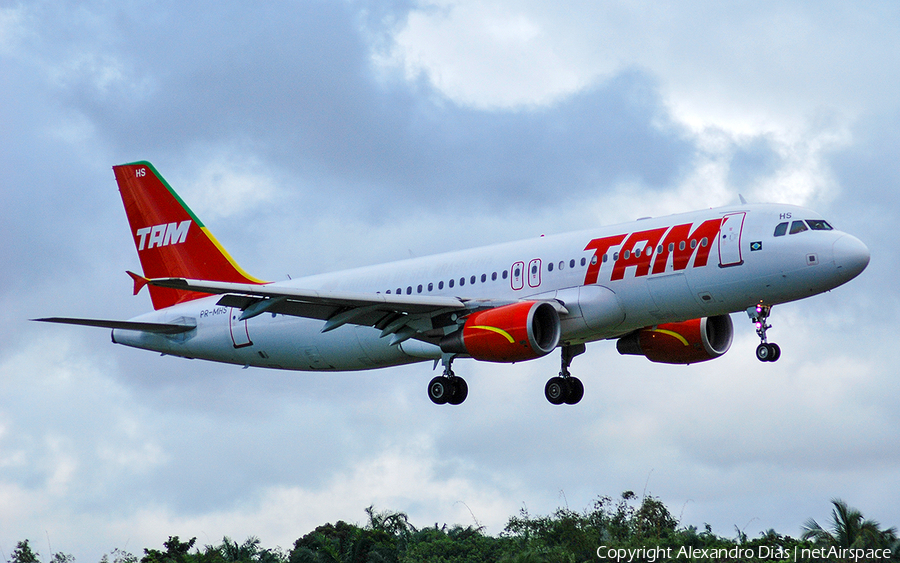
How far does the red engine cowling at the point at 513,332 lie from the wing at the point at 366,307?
1133 mm

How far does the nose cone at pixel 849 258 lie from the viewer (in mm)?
31844

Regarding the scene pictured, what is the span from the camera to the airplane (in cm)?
3259

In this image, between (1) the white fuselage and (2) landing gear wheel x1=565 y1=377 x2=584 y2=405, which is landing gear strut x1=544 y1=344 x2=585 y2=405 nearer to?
(2) landing gear wheel x1=565 y1=377 x2=584 y2=405

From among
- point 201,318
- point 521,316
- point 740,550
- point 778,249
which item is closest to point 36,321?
point 201,318

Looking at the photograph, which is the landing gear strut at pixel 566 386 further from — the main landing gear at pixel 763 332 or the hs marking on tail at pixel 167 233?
the hs marking on tail at pixel 167 233

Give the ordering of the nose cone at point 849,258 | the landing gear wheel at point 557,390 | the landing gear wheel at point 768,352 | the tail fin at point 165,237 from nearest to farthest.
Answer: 1. the nose cone at point 849,258
2. the landing gear wheel at point 768,352
3. the landing gear wheel at point 557,390
4. the tail fin at point 165,237

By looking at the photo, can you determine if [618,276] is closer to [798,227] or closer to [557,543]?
[798,227]

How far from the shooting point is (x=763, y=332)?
3378 cm

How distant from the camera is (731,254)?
32.7 meters

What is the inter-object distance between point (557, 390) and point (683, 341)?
4.39 metres

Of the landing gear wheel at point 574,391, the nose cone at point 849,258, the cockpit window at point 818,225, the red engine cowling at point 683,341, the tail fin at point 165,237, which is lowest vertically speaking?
the landing gear wheel at point 574,391

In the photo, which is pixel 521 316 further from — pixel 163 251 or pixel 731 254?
pixel 163 251

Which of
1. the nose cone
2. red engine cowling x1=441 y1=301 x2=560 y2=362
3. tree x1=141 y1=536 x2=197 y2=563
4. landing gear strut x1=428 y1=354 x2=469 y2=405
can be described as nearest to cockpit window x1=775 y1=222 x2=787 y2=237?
the nose cone

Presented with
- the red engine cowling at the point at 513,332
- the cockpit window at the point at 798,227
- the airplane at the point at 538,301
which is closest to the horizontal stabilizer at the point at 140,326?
the airplane at the point at 538,301
